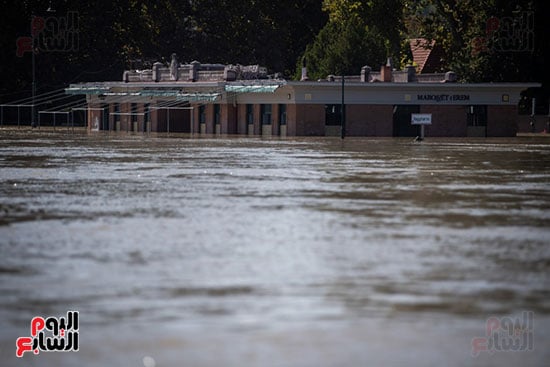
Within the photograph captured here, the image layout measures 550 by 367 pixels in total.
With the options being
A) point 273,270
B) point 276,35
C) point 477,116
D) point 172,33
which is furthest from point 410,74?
point 273,270

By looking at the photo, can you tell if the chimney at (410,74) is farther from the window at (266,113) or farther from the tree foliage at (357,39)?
the tree foliage at (357,39)

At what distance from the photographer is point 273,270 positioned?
14844 mm

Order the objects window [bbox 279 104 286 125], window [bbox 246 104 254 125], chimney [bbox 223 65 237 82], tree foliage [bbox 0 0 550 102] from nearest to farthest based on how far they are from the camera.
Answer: window [bbox 279 104 286 125]
window [bbox 246 104 254 125]
chimney [bbox 223 65 237 82]
tree foliage [bbox 0 0 550 102]

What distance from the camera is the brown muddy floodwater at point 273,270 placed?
10.4 meters

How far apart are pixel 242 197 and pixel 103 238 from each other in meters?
8.71

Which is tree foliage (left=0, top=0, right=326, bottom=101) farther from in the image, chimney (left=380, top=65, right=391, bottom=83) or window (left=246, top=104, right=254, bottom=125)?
chimney (left=380, top=65, right=391, bottom=83)

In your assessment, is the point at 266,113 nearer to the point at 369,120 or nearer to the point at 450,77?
the point at 369,120

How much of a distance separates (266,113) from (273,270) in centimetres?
8138

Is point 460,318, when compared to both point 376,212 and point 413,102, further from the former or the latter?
point 413,102

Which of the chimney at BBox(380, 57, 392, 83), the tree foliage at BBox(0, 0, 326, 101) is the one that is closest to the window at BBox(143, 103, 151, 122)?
the tree foliage at BBox(0, 0, 326, 101)

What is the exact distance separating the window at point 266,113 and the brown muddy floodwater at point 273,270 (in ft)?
210

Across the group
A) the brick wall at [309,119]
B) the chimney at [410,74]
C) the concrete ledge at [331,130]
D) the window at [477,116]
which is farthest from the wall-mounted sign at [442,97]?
the brick wall at [309,119]

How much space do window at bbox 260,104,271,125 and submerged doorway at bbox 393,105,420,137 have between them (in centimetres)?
919

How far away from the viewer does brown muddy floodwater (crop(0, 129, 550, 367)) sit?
34.0 feet
